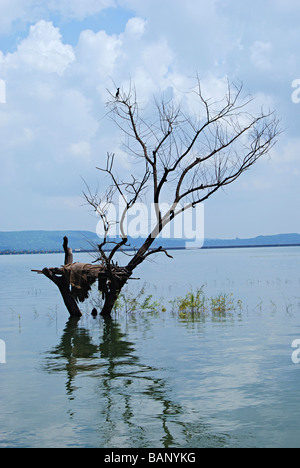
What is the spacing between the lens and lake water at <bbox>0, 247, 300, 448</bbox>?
7.96 meters

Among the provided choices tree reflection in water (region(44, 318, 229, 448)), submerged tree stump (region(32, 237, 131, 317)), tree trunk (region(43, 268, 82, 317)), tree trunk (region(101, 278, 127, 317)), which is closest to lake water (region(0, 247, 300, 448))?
tree reflection in water (region(44, 318, 229, 448))

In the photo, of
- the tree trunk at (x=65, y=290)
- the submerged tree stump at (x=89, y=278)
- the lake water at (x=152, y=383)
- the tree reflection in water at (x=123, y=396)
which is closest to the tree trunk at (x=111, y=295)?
the submerged tree stump at (x=89, y=278)

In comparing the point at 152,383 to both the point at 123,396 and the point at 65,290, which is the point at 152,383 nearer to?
the point at 123,396

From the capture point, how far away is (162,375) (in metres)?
11.5

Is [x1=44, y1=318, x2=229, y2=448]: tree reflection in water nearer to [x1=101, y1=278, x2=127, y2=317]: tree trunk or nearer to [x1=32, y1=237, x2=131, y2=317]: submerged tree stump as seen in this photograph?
[x1=32, y1=237, x2=131, y2=317]: submerged tree stump

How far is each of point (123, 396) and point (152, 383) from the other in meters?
1.07

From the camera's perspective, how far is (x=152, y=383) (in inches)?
428

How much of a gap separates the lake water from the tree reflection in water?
0.06 feet

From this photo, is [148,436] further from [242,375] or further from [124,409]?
[242,375]

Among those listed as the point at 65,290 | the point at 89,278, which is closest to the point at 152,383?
the point at 89,278

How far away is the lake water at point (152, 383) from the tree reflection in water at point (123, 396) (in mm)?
19

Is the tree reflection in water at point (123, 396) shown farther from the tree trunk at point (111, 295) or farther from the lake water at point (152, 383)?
the tree trunk at point (111, 295)

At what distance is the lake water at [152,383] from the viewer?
26.1 feet
